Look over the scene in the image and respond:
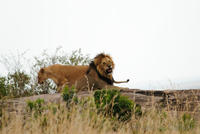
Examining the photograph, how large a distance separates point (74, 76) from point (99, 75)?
41.9 inches

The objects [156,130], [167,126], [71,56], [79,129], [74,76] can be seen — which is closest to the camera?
[79,129]

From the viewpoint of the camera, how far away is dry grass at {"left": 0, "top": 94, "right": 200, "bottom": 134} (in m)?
4.89

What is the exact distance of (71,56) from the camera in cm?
1385

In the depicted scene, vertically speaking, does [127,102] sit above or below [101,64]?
below

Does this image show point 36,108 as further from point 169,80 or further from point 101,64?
point 101,64

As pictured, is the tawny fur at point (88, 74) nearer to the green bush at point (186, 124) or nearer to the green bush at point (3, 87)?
the green bush at point (3, 87)

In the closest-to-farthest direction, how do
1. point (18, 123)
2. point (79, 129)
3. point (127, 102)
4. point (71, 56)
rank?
point (79, 129) → point (18, 123) → point (127, 102) → point (71, 56)

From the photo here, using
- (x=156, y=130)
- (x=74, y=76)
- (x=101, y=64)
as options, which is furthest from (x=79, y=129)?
(x=74, y=76)

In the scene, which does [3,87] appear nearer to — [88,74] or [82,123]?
[88,74]

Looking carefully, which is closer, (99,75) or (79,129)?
(79,129)

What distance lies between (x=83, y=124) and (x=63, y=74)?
5.43 metres

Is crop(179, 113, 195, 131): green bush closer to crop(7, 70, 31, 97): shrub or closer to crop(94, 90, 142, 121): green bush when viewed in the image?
crop(94, 90, 142, 121): green bush

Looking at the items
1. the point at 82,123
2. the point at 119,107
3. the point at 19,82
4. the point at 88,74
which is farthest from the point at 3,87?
the point at 82,123

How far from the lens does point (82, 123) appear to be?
4.82m
